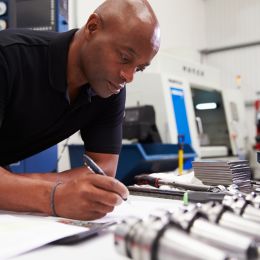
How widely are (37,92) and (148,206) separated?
49 centimetres

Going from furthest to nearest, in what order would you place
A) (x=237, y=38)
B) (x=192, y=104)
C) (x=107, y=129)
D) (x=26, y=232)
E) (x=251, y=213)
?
(x=237, y=38) < (x=192, y=104) < (x=107, y=129) < (x=26, y=232) < (x=251, y=213)

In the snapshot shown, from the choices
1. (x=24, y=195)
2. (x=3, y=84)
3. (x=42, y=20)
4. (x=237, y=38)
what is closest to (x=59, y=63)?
(x=3, y=84)

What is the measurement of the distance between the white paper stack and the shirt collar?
0.50 metres

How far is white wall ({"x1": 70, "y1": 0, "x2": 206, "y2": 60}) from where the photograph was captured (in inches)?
185

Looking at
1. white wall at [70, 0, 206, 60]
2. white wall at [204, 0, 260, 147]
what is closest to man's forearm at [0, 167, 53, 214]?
white wall at [70, 0, 206, 60]

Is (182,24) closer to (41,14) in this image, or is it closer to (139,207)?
(41,14)

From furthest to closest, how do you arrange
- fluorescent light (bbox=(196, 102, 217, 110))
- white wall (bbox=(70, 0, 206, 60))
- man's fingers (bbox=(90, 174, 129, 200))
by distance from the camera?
white wall (bbox=(70, 0, 206, 60)) < fluorescent light (bbox=(196, 102, 217, 110)) < man's fingers (bbox=(90, 174, 129, 200))

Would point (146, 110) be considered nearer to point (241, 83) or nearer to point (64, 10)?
point (64, 10)

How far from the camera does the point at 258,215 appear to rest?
509 mm

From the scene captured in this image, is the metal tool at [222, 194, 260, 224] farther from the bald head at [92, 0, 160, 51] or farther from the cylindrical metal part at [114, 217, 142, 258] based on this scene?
A: the bald head at [92, 0, 160, 51]

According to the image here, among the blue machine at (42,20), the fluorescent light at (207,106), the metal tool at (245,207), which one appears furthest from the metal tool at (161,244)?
the fluorescent light at (207,106)

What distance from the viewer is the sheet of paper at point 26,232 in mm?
528

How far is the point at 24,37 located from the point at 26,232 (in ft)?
2.28

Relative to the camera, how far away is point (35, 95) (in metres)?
1.08
